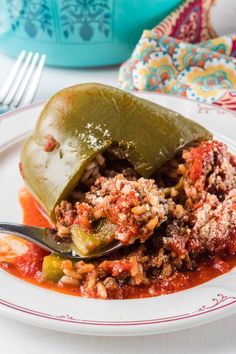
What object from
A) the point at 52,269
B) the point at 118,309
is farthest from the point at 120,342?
the point at 52,269

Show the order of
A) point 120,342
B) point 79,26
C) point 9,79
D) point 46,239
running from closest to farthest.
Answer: point 120,342 → point 46,239 → point 9,79 → point 79,26

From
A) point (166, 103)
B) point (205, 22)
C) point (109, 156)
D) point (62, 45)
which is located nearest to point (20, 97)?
point (62, 45)

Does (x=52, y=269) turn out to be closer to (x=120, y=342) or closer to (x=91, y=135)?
(x=120, y=342)

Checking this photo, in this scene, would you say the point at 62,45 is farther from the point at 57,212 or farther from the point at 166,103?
the point at 57,212

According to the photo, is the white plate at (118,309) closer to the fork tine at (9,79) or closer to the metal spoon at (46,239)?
the metal spoon at (46,239)

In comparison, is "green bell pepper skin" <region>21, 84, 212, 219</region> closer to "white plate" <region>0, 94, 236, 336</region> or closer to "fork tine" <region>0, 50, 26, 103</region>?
"white plate" <region>0, 94, 236, 336</region>

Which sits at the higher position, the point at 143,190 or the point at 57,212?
the point at 143,190

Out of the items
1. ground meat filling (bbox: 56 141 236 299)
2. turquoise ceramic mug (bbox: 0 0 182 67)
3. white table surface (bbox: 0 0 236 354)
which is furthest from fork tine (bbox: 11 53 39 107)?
white table surface (bbox: 0 0 236 354)
